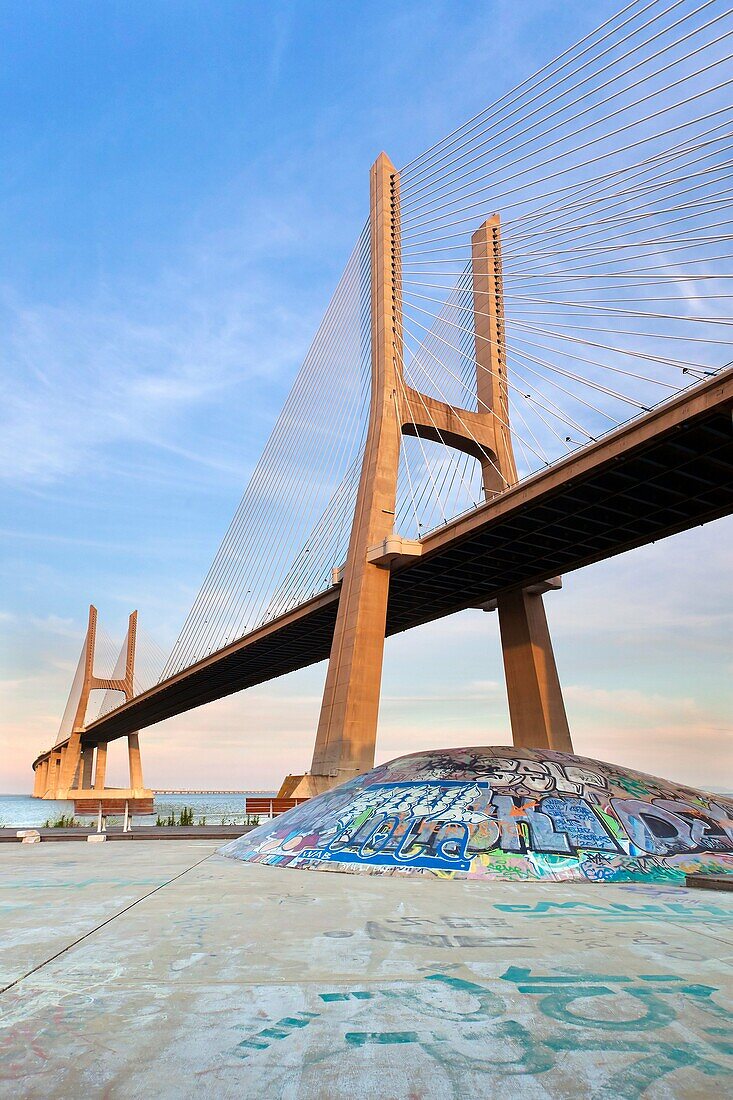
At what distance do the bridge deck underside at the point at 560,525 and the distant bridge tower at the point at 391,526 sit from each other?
234 cm

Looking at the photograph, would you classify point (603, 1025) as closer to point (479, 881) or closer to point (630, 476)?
point (479, 881)

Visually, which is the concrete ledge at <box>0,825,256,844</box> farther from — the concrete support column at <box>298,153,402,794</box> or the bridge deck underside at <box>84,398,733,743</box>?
the bridge deck underside at <box>84,398,733,743</box>

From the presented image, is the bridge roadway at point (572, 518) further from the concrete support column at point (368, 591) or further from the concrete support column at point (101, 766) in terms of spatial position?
the concrete support column at point (101, 766)

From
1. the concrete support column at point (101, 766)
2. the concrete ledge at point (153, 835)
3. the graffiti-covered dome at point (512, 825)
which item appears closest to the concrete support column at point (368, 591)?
the concrete ledge at point (153, 835)

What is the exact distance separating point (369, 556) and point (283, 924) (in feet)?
84.8

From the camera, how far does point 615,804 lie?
572 inches

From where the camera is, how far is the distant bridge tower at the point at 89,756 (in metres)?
103

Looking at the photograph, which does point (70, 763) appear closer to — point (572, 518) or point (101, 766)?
point (101, 766)

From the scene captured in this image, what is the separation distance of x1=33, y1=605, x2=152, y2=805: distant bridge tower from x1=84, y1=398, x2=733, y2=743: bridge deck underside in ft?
200

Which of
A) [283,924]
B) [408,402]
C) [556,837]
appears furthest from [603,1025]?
[408,402]

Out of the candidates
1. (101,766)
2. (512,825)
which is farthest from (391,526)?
(101,766)

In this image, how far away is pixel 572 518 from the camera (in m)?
31.6

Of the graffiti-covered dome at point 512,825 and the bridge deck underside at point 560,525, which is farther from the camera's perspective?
the bridge deck underside at point 560,525

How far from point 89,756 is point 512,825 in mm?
120540
